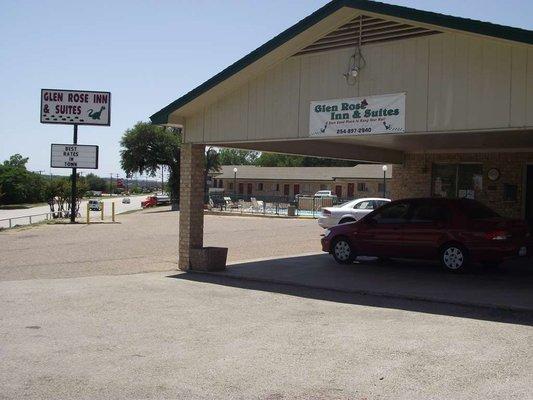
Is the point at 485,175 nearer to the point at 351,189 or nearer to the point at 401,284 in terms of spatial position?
the point at 401,284

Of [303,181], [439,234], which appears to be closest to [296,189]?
[303,181]

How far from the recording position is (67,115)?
34469 mm

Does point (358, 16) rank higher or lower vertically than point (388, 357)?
higher

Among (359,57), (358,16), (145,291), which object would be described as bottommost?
(145,291)

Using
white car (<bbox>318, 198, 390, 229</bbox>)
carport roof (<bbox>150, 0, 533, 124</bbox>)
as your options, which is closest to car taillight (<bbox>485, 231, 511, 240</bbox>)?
carport roof (<bbox>150, 0, 533, 124</bbox>)

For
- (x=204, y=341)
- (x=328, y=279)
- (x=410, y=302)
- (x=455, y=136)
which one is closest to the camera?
(x=204, y=341)

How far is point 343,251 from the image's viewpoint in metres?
14.7

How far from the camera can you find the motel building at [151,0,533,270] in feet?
33.0

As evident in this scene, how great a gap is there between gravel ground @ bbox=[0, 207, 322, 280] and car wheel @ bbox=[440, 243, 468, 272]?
17.6 feet

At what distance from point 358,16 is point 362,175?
5167 centimetres

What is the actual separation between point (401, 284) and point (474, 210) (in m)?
2.53

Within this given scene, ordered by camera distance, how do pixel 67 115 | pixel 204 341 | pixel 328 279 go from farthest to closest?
pixel 67 115, pixel 328 279, pixel 204 341

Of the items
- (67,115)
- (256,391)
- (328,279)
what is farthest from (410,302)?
(67,115)

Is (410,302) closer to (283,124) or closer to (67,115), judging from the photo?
(283,124)
